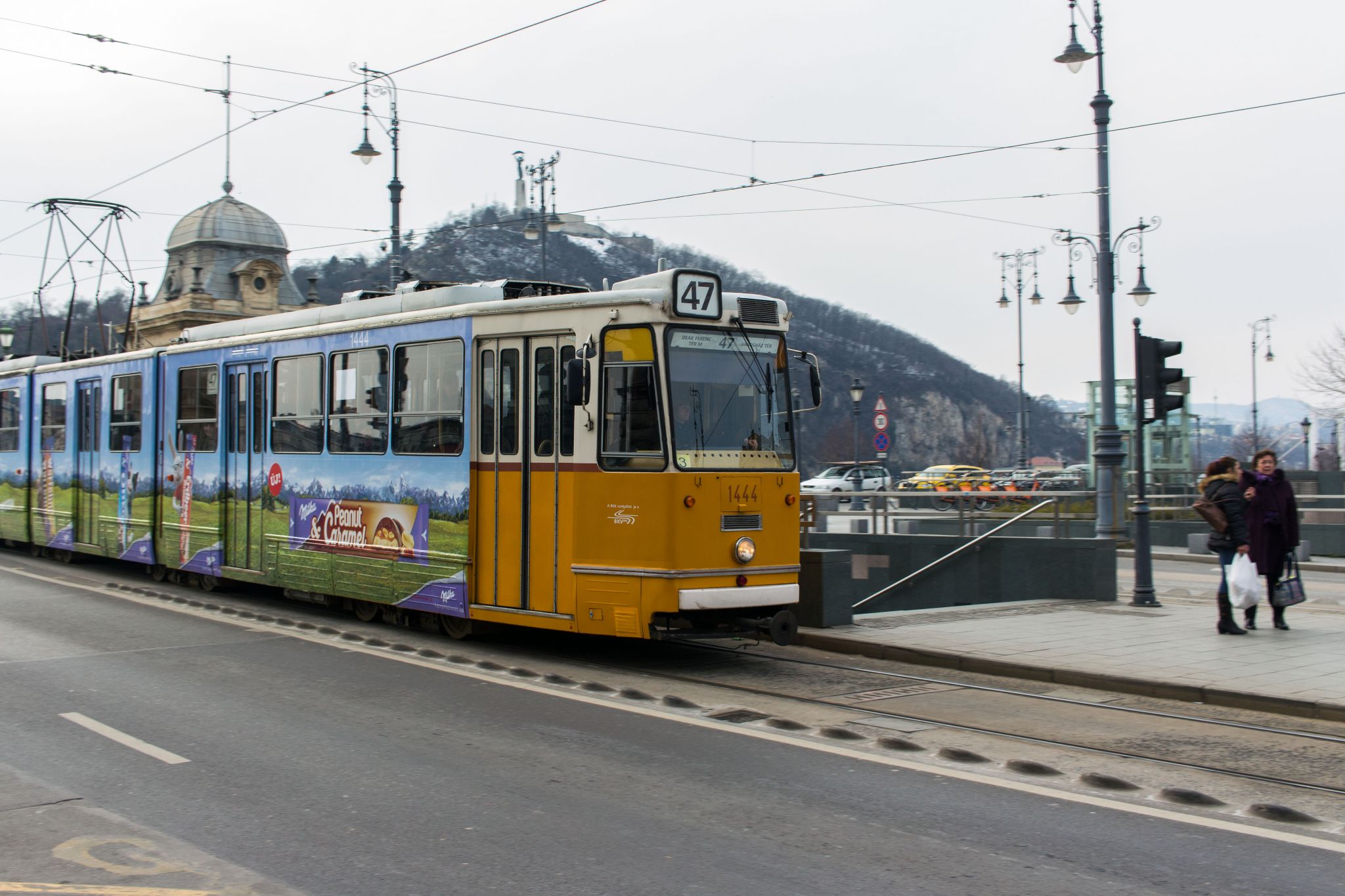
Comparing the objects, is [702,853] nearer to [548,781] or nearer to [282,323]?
[548,781]

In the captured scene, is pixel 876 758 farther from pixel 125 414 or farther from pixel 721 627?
pixel 125 414

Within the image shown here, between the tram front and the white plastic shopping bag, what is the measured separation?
4.60 meters

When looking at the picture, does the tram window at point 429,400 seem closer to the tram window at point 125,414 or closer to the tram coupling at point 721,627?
the tram coupling at point 721,627

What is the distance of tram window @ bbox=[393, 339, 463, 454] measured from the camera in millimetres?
11664

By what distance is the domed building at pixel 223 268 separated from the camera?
73750 millimetres

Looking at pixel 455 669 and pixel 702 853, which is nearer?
pixel 702 853

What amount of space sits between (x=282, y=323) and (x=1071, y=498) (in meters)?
10.4

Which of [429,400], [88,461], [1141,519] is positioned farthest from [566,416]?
[88,461]

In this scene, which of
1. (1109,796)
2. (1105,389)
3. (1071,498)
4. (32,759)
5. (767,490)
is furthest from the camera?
(1105,389)

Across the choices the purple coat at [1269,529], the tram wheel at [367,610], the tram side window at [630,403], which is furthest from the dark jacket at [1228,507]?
the tram wheel at [367,610]

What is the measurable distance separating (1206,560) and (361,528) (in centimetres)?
1843

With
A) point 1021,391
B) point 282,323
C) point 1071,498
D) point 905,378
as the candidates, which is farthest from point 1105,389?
point 905,378

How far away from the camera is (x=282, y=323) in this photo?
14.6m

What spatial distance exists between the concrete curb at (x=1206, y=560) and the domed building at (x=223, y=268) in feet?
189
